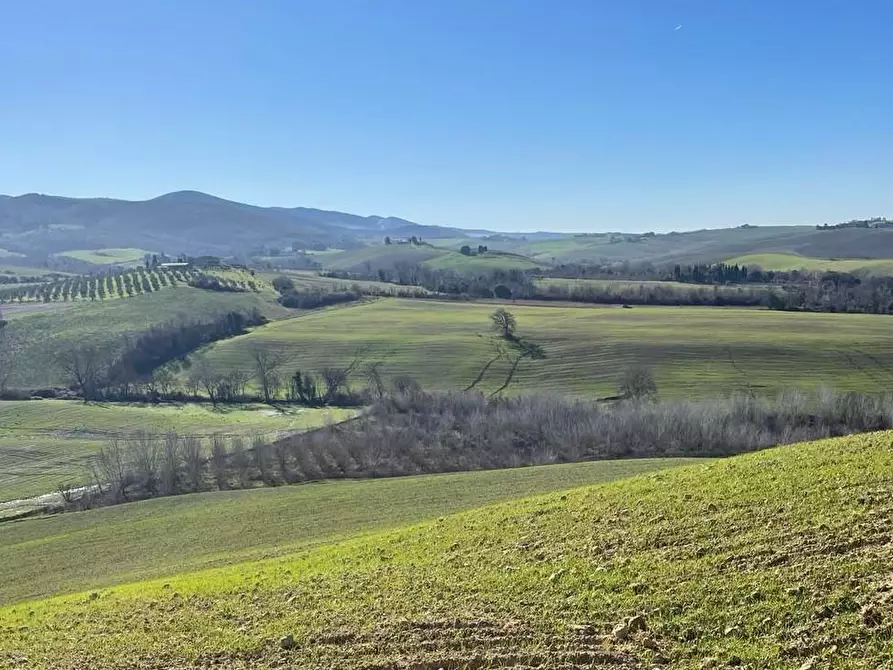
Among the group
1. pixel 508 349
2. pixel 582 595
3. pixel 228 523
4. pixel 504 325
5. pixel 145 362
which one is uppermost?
pixel 582 595

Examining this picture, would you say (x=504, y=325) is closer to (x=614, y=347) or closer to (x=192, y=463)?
(x=614, y=347)

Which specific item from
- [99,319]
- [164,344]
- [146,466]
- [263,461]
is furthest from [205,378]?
[99,319]

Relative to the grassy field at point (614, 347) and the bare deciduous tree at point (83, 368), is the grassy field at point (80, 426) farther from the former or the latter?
the grassy field at point (614, 347)

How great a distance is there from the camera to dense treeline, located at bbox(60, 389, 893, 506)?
2441 inches

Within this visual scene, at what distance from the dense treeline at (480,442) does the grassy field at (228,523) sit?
7.70m

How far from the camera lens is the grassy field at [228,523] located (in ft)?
115

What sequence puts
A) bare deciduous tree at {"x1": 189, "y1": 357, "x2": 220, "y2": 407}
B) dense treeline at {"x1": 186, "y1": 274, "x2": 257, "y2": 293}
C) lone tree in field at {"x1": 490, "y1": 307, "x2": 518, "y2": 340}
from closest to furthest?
1. bare deciduous tree at {"x1": 189, "y1": 357, "x2": 220, "y2": 407}
2. lone tree in field at {"x1": 490, "y1": 307, "x2": 518, "y2": 340}
3. dense treeline at {"x1": 186, "y1": 274, "x2": 257, "y2": 293}

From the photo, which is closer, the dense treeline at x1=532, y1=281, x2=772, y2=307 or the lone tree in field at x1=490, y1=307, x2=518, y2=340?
the lone tree in field at x1=490, y1=307, x2=518, y2=340

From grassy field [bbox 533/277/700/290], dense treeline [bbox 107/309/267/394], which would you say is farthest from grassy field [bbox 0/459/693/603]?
grassy field [bbox 533/277/700/290]

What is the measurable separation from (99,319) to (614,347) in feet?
343

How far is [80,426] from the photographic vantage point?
8850 cm

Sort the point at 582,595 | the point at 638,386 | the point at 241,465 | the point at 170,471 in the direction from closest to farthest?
the point at 582,595 → the point at 170,471 → the point at 241,465 → the point at 638,386

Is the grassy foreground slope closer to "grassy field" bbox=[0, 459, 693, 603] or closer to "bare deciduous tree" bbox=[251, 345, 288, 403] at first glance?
"grassy field" bbox=[0, 459, 693, 603]

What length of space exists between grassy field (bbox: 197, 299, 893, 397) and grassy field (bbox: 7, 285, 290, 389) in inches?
864
